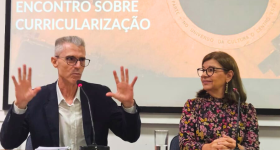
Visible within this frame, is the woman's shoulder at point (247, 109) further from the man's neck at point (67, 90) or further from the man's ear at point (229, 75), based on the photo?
the man's neck at point (67, 90)

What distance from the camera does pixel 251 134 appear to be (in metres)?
2.18

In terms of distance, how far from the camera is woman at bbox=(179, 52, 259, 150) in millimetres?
2187

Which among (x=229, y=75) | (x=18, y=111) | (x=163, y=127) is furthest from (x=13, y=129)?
(x=229, y=75)

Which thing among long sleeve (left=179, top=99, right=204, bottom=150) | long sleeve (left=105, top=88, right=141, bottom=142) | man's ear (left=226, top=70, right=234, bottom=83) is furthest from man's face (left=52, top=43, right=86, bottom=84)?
man's ear (left=226, top=70, right=234, bottom=83)

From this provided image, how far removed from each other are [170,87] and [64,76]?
1031mm

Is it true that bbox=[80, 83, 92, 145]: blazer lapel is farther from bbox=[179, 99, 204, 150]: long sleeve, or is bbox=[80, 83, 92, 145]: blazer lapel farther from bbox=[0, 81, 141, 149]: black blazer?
bbox=[179, 99, 204, 150]: long sleeve

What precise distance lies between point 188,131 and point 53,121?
0.88m

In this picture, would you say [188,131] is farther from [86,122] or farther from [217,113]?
[86,122]

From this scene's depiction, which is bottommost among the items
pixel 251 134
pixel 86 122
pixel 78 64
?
pixel 251 134

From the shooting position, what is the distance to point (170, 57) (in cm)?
282

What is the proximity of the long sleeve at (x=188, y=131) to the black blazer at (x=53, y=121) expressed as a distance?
1.04 ft

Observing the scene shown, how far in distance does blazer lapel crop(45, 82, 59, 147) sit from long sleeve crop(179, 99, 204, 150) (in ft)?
2.65

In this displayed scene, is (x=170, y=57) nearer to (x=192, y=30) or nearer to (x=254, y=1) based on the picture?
(x=192, y=30)

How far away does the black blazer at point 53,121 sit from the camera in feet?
6.42
